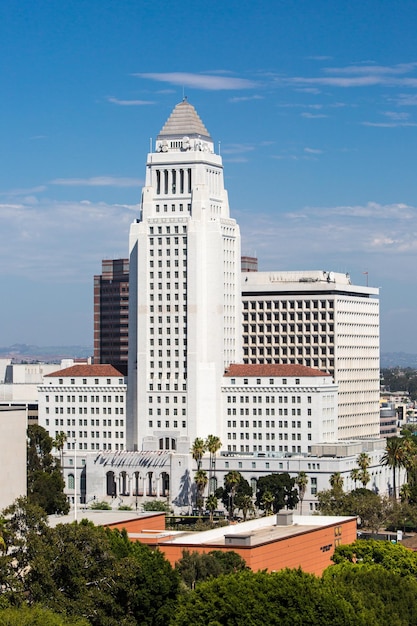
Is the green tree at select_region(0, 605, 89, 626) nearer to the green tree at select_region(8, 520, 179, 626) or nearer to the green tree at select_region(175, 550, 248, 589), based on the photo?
the green tree at select_region(8, 520, 179, 626)

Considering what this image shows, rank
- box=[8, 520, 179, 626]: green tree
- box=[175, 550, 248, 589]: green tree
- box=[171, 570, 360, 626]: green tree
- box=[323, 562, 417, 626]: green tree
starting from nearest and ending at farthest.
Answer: box=[171, 570, 360, 626]: green tree, box=[8, 520, 179, 626]: green tree, box=[323, 562, 417, 626]: green tree, box=[175, 550, 248, 589]: green tree

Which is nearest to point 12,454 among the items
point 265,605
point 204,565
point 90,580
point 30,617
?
point 204,565

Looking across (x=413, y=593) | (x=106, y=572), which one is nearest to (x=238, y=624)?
(x=106, y=572)

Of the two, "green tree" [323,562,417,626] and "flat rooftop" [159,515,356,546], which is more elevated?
"flat rooftop" [159,515,356,546]

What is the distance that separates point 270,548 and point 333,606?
112ft

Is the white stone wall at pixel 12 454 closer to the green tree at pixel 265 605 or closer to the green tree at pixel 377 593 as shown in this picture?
the green tree at pixel 377 593

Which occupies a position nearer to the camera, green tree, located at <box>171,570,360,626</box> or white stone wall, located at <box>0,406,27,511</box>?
green tree, located at <box>171,570,360,626</box>

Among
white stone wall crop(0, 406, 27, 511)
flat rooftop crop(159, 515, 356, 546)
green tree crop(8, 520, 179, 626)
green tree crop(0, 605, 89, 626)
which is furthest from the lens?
white stone wall crop(0, 406, 27, 511)

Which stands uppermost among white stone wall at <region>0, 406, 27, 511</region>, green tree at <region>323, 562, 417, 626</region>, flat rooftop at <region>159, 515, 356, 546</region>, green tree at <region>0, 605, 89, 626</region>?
white stone wall at <region>0, 406, 27, 511</region>

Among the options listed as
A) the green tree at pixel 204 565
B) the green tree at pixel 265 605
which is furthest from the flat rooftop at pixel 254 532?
the green tree at pixel 265 605

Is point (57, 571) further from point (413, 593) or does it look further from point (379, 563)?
point (379, 563)

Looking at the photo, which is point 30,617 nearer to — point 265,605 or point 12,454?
point 265,605

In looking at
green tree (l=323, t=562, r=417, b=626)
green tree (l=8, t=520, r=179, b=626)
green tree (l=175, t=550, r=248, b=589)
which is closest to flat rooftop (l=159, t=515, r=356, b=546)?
green tree (l=175, t=550, r=248, b=589)

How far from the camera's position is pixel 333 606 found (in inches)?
4370
